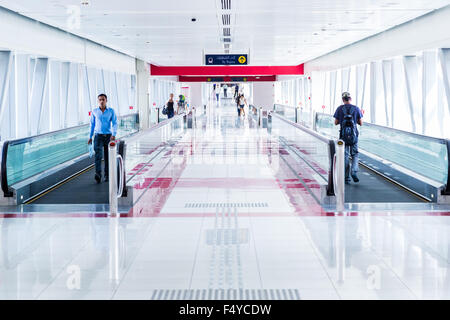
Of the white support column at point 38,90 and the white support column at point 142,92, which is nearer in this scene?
the white support column at point 38,90

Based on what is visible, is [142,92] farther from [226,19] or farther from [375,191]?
[375,191]

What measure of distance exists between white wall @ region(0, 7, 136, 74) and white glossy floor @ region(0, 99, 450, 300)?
17.3 feet

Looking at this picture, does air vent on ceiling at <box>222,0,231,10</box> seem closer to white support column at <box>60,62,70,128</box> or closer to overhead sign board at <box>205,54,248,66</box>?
overhead sign board at <box>205,54,248,66</box>

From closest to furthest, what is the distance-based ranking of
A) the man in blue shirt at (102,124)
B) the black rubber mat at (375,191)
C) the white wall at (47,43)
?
the black rubber mat at (375,191)
the man in blue shirt at (102,124)
the white wall at (47,43)

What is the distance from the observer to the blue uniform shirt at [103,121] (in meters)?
10.7

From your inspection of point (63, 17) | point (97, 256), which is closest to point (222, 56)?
point (63, 17)

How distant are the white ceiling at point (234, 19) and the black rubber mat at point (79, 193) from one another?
137 inches

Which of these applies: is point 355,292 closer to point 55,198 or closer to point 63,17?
Result: point 55,198

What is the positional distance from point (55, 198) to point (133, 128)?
53.5ft

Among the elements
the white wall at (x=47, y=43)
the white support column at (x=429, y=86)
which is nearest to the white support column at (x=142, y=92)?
the white wall at (x=47, y=43)

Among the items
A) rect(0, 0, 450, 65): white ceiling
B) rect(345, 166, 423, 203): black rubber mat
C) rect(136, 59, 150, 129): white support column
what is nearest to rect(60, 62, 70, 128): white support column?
rect(0, 0, 450, 65): white ceiling

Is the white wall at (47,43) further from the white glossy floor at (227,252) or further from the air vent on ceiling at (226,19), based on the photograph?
the white glossy floor at (227,252)

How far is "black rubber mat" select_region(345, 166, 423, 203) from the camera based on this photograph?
9453 mm

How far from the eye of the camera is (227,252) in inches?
248
